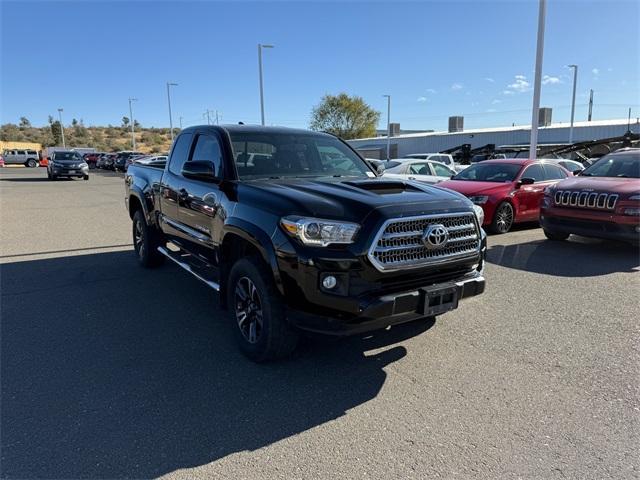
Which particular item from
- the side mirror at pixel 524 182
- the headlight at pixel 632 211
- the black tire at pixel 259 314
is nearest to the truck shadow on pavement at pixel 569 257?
the headlight at pixel 632 211

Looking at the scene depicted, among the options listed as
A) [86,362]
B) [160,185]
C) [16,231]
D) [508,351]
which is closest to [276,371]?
[86,362]

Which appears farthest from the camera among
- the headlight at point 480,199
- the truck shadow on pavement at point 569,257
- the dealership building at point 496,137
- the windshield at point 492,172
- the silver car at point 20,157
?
the silver car at point 20,157

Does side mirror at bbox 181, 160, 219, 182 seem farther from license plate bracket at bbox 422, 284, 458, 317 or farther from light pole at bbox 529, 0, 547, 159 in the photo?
light pole at bbox 529, 0, 547, 159

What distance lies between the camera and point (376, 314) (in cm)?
324

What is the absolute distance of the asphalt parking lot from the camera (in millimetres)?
2725

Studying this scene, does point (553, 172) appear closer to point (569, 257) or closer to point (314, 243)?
point (569, 257)

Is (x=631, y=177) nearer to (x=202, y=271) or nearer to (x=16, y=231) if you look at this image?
(x=202, y=271)

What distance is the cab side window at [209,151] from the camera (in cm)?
467

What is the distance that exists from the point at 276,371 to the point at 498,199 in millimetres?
7366

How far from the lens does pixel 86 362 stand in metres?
3.96

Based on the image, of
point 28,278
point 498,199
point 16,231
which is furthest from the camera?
point 16,231

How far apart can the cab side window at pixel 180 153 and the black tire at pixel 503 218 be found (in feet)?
21.4

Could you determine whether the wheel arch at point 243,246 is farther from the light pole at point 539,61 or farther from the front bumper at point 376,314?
the light pole at point 539,61

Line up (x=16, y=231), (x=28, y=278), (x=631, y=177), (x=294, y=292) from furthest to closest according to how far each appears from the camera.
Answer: (x=16, y=231), (x=631, y=177), (x=28, y=278), (x=294, y=292)
